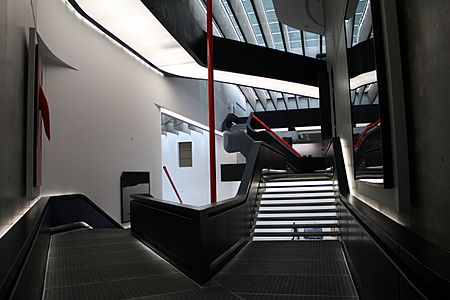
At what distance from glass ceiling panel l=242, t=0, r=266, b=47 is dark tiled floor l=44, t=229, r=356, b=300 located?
7.96 meters

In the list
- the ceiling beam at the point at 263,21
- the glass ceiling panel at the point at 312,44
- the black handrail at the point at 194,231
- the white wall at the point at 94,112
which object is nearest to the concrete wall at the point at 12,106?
the black handrail at the point at 194,231

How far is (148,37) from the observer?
866 centimetres

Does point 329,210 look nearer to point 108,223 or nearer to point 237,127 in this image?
point 108,223

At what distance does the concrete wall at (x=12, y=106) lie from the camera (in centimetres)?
216

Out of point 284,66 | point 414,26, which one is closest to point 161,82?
point 284,66

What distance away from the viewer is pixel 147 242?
4828 millimetres

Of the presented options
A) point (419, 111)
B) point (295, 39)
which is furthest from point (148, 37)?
point (419, 111)

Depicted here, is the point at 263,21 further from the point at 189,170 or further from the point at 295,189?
the point at 189,170

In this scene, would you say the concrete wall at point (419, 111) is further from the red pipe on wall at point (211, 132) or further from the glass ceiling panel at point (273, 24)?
the glass ceiling panel at point (273, 24)

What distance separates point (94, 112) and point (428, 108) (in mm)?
7255

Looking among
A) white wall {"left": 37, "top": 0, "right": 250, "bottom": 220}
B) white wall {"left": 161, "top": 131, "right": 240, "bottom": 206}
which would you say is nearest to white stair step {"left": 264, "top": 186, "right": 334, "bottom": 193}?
white wall {"left": 37, "top": 0, "right": 250, "bottom": 220}

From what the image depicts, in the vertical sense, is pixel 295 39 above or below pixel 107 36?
above

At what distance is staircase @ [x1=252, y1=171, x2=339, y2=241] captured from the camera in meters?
6.08

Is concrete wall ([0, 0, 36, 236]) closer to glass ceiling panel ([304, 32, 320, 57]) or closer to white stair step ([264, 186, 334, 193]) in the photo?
white stair step ([264, 186, 334, 193])
